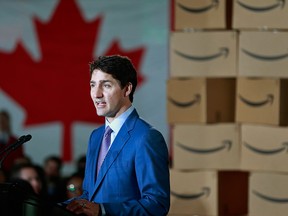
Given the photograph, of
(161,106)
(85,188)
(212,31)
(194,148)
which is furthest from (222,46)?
(85,188)

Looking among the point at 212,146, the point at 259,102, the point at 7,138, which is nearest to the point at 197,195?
the point at 212,146

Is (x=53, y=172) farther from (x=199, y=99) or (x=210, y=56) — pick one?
(x=210, y=56)

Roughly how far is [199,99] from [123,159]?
7.95 ft

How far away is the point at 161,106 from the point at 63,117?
0.86m

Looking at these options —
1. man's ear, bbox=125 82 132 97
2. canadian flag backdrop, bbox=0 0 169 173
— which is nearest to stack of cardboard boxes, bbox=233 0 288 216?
canadian flag backdrop, bbox=0 0 169 173

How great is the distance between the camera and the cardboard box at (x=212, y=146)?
16.0 ft

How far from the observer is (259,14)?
4.68m

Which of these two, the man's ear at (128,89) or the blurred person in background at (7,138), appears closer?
the man's ear at (128,89)

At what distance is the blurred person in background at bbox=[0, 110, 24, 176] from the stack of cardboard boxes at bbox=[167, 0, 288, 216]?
1.75 metres

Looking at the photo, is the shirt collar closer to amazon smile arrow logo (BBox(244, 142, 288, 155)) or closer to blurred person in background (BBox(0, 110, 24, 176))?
amazon smile arrow logo (BBox(244, 142, 288, 155))

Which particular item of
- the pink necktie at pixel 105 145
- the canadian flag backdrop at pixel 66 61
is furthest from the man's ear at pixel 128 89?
the canadian flag backdrop at pixel 66 61

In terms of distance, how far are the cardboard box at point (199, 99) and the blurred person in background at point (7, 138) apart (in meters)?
1.78

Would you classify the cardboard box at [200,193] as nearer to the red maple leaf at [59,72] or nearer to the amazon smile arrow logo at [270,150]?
the amazon smile arrow logo at [270,150]

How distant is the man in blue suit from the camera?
2.39 metres
